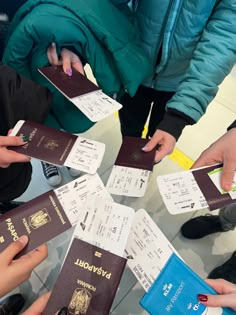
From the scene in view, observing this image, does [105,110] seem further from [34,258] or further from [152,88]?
[34,258]

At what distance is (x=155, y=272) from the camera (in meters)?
0.71

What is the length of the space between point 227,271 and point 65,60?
98 cm

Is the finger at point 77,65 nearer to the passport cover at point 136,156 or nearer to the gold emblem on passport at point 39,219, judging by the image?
the passport cover at point 136,156

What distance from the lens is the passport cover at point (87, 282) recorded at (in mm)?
656

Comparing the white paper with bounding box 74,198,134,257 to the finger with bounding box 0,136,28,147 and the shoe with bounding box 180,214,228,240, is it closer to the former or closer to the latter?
the finger with bounding box 0,136,28,147

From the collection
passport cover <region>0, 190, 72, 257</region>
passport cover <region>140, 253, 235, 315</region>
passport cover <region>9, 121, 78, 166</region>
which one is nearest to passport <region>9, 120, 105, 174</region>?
passport cover <region>9, 121, 78, 166</region>

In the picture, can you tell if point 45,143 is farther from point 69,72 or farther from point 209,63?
point 209,63

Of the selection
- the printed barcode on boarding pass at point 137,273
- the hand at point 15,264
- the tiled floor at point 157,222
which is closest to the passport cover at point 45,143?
the hand at point 15,264

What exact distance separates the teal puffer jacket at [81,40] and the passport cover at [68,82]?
3 centimetres

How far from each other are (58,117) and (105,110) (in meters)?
0.18

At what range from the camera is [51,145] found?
0.83m

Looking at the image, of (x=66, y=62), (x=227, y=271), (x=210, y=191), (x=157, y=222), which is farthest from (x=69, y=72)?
(x=227, y=271)

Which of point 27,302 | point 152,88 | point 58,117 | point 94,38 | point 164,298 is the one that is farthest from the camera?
point 27,302

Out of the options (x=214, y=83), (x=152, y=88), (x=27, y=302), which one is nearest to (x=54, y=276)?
(x=27, y=302)
